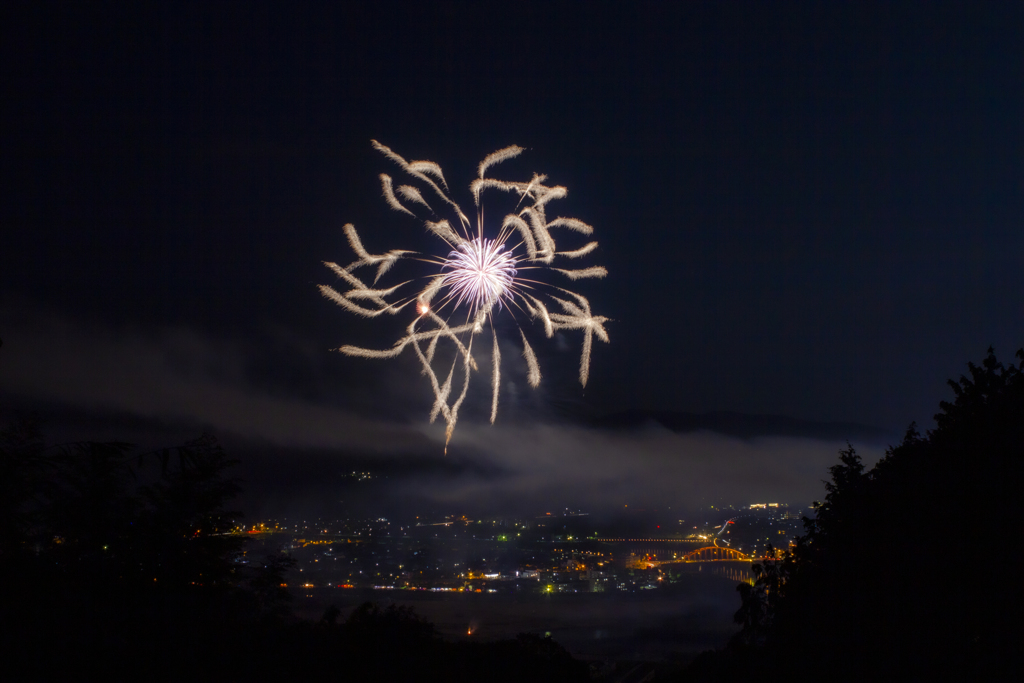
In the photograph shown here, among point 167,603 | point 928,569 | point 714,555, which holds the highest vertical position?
point 928,569

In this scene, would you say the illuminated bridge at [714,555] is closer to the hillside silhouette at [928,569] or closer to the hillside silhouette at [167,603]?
the hillside silhouette at [928,569]

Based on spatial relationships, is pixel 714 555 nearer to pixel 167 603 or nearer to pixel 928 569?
pixel 928 569

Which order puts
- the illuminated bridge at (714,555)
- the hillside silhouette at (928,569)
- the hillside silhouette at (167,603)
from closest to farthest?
the hillside silhouette at (167,603), the hillside silhouette at (928,569), the illuminated bridge at (714,555)

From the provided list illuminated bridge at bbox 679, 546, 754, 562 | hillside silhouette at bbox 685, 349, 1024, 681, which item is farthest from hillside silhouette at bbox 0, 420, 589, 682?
illuminated bridge at bbox 679, 546, 754, 562

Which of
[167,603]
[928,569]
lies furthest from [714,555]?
[167,603]

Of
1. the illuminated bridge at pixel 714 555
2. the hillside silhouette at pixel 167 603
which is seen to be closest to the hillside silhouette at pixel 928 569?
the hillside silhouette at pixel 167 603

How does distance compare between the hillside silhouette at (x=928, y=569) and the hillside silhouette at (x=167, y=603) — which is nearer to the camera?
the hillside silhouette at (x=167, y=603)

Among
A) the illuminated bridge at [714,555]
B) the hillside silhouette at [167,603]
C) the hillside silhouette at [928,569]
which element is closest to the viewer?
the hillside silhouette at [167,603]

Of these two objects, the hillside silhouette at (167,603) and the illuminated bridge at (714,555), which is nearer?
the hillside silhouette at (167,603)

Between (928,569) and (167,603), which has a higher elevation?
(928,569)

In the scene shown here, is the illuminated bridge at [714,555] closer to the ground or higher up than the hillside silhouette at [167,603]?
closer to the ground

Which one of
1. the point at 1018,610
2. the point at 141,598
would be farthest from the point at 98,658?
the point at 1018,610
